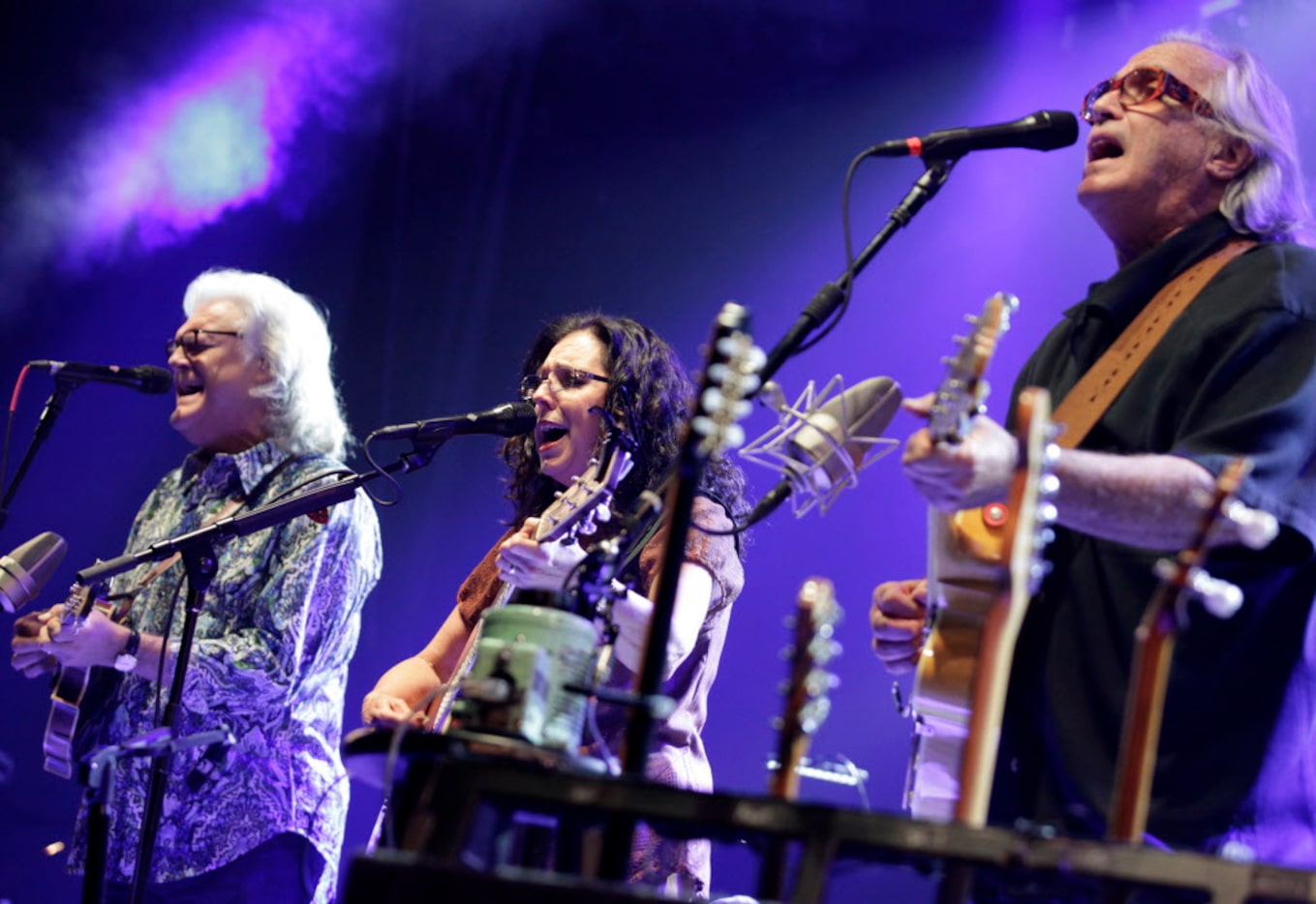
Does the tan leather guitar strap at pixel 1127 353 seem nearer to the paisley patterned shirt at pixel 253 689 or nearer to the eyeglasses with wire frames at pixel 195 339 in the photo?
the paisley patterned shirt at pixel 253 689

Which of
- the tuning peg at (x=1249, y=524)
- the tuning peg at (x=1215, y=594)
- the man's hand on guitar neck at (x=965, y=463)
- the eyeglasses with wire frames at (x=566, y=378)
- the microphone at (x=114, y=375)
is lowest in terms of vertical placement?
the tuning peg at (x=1215, y=594)

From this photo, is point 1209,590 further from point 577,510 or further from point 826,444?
point 577,510

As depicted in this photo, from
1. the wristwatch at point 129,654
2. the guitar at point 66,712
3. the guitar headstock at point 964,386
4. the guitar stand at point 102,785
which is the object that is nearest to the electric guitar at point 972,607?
the guitar headstock at point 964,386

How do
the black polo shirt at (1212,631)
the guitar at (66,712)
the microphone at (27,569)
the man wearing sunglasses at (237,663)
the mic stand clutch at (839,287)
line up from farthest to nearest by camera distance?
the microphone at (27,569)
the guitar at (66,712)
the man wearing sunglasses at (237,663)
the mic stand clutch at (839,287)
the black polo shirt at (1212,631)

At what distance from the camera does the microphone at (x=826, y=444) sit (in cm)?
241

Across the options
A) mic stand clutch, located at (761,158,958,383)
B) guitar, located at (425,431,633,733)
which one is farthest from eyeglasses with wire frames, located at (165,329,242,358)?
mic stand clutch, located at (761,158,958,383)

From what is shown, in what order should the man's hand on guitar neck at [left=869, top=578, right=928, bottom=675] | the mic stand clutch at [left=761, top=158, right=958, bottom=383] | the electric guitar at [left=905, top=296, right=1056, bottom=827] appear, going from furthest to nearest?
the man's hand on guitar neck at [left=869, top=578, right=928, bottom=675], the mic stand clutch at [left=761, top=158, right=958, bottom=383], the electric guitar at [left=905, top=296, right=1056, bottom=827]

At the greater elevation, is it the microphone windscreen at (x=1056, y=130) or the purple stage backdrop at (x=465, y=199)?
the purple stage backdrop at (x=465, y=199)

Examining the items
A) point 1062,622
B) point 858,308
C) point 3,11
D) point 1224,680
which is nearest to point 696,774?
point 1062,622

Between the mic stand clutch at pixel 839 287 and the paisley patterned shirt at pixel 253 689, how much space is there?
6.35ft

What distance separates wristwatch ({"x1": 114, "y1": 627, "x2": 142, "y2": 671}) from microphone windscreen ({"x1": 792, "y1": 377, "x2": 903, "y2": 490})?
7.48 ft

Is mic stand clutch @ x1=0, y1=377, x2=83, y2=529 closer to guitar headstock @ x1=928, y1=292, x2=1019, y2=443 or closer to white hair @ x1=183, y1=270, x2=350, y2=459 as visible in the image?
white hair @ x1=183, y1=270, x2=350, y2=459

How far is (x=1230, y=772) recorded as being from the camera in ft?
7.64

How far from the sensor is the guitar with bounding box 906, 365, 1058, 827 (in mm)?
1834
